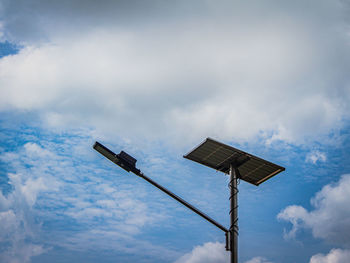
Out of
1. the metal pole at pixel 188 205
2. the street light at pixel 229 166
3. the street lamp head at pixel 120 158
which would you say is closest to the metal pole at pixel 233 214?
the street light at pixel 229 166

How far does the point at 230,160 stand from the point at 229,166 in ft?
0.91

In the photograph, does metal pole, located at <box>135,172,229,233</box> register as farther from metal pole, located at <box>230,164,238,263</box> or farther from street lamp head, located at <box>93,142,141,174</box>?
street lamp head, located at <box>93,142,141,174</box>

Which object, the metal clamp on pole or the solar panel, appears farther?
the solar panel

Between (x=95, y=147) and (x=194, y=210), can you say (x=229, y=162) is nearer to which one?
(x=194, y=210)

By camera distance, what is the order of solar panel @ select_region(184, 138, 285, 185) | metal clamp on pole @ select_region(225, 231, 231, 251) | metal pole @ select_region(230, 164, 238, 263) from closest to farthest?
metal pole @ select_region(230, 164, 238, 263), metal clamp on pole @ select_region(225, 231, 231, 251), solar panel @ select_region(184, 138, 285, 185)

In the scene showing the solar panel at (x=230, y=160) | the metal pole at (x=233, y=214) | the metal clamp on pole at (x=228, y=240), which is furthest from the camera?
the solar panel at (x=230, y=160)

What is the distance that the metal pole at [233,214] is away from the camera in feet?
Result: 31.7

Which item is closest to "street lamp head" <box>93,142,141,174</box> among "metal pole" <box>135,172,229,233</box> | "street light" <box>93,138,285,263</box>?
"street light" <box>93,138,285,263</box>

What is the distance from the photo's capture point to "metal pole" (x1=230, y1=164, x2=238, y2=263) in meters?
9.66

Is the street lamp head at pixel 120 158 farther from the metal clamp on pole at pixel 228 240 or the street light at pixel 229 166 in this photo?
the metal clamp on pole at pixel 228 240

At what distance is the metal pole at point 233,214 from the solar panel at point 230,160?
1.16 ft

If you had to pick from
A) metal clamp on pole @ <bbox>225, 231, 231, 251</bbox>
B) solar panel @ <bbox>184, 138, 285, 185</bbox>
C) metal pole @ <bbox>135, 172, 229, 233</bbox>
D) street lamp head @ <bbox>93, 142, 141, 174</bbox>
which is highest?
solar panel @ <bbox>184, 138, 285, 185</bbox>

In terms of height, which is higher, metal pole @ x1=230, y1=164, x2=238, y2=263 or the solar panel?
the solar panel

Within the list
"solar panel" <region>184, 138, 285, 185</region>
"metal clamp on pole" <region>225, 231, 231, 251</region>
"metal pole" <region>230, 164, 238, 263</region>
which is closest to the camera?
"metal pole" <region>230, 164, 238, 263</region>
